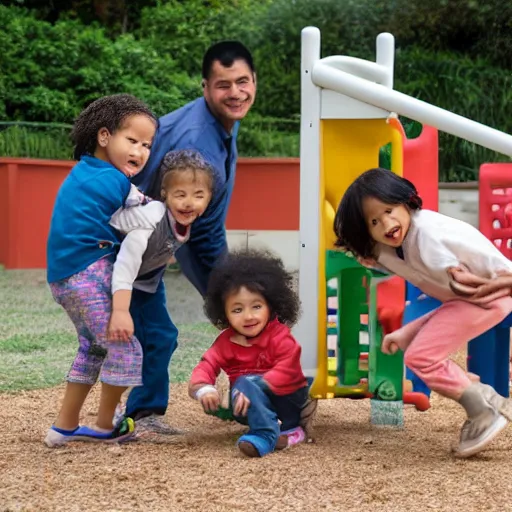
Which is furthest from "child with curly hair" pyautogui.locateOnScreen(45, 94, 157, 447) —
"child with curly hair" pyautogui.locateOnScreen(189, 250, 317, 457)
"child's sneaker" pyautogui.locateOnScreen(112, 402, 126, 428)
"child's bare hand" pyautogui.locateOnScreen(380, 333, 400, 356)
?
"child's bare hand" pyautogui.locateOnScreen(380, 333, 400, 356)

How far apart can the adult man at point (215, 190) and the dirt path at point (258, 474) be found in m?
0.23

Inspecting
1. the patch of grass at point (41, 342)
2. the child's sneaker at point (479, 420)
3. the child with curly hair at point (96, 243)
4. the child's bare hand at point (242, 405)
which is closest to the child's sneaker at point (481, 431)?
the child's sneaker at point (479, 420)

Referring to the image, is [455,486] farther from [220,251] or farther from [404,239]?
[220,251]

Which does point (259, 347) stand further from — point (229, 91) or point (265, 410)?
point (229, 91)

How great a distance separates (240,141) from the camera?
40.6 feet

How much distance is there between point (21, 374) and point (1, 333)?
1.32 metres

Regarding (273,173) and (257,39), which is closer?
(273,173)

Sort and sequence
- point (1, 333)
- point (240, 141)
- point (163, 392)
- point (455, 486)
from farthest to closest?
point (240, 141)
point (1, 333)
point (163, 392)
point (455, 486)

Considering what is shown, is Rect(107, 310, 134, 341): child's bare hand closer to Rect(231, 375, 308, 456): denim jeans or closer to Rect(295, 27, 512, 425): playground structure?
Rect(231, 375, 308, 456): denim jeans

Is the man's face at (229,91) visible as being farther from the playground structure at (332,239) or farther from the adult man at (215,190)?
the playground structure at (332,239)

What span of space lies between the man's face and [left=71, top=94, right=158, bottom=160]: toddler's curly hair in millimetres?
441

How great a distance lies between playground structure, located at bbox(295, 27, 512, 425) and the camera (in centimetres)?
379

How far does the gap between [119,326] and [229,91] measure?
1129mm

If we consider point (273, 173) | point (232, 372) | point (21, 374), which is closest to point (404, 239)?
point (232, 372)
